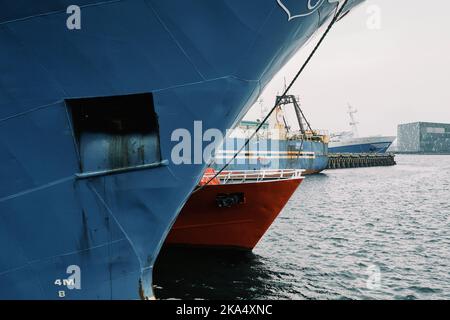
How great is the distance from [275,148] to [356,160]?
4028 centimetres

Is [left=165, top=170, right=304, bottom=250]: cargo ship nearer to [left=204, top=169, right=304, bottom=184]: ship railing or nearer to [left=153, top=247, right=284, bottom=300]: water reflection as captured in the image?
[left=204, top=169, right=304, bottom=184]: ship railing

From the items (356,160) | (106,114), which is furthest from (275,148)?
(356,160)

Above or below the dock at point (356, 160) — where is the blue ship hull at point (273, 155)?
above

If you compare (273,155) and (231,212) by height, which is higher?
(273,155)

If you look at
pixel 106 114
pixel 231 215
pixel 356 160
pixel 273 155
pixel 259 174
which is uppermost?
pixel 106 114

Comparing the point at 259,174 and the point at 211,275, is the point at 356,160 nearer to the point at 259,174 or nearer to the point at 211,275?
the point at 259,174

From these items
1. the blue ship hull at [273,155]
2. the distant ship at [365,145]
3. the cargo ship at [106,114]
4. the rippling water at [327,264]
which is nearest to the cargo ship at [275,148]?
the blue ship hull at [273,155]

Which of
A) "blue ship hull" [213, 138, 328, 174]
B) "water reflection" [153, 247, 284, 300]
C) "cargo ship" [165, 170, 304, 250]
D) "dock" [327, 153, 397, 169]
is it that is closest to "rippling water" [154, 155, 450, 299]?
"water reflection" [153, 247, 284, 300]

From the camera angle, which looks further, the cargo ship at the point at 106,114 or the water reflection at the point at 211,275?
the water reflection at the point at 211,275

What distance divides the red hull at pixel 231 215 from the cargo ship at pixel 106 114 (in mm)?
5693

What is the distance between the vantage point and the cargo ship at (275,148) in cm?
2539

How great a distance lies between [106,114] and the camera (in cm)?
449

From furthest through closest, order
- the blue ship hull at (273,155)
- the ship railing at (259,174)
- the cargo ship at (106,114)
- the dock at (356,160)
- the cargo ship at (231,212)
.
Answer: the dock at (356,160), the blue ship hull at (273,155), the ship railing at (259,174), the cargo ship at (231,212), the cargo ship at (106,114)

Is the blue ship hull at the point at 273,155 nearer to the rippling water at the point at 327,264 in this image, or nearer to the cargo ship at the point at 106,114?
the rippling water at the point at 327,264
